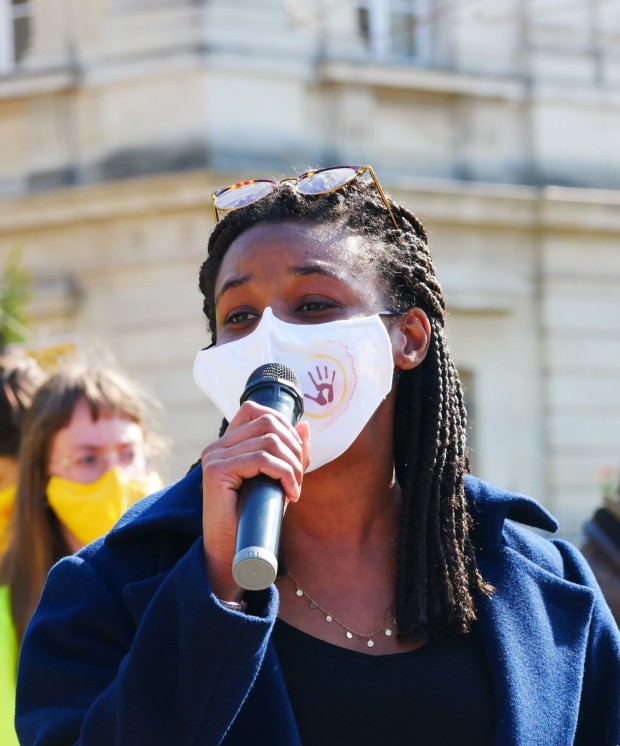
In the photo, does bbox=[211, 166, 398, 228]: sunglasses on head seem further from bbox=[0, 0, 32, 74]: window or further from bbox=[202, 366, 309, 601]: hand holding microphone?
bbox=[0, 0, 32, 74]: window

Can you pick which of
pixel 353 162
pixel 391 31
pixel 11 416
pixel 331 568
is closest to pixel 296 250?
pixel 331 568

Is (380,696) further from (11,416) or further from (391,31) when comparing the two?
(391,31)

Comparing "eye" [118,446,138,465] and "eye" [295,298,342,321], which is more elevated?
"eye" [295,298,342,321]

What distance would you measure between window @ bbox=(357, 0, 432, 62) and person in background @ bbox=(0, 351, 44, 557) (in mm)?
9244

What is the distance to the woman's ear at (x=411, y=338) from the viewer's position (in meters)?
2.99

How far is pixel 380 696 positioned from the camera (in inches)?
103

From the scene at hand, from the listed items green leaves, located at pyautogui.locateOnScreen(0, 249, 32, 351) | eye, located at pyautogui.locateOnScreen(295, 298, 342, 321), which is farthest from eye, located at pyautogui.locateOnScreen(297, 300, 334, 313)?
green leaves, located at pyautogui.locateOnScreen(0, 249, 32, 351)

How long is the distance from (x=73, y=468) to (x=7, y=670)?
30.7 inches

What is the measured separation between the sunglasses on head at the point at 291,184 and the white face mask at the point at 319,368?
30 centimetres

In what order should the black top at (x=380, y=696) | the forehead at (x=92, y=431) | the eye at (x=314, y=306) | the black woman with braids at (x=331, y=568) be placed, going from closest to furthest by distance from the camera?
the black woman with braids at (x=331, y=568), the black top at (x=380, y=696), the eye at (x=314, y=306), the forehead at (x=92, y=431)

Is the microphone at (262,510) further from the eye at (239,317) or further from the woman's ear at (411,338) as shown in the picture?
the woman's ear at (411,338)

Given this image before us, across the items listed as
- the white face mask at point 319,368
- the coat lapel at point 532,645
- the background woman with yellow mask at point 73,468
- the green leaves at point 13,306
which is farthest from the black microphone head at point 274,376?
the green leaves at point 13,306

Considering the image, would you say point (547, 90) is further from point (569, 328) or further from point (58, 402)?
point (58, 402)

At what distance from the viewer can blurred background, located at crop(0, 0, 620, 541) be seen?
13008 millimetres
